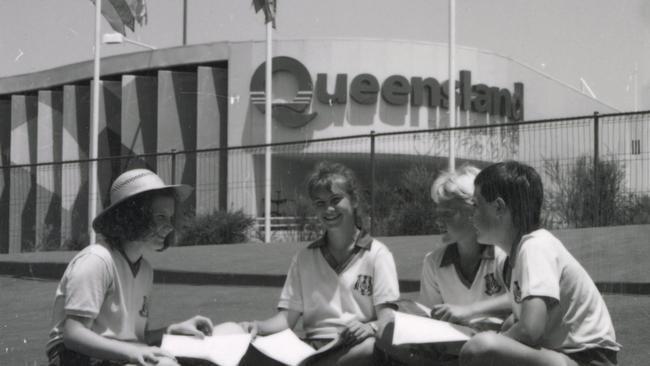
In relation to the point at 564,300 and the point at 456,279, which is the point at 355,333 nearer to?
the point at 456,279

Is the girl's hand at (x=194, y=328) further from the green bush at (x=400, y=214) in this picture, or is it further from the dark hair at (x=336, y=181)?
the green bush at (x=400, y=214)

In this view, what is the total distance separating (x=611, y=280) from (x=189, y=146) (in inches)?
934

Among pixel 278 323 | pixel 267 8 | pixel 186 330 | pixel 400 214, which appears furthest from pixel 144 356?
pixel 267 8

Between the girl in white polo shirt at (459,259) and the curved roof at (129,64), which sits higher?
the curved roof at (129,64)

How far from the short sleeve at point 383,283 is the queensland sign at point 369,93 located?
26067 mm

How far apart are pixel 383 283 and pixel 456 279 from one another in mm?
309

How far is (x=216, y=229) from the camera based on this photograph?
19281 millimetres

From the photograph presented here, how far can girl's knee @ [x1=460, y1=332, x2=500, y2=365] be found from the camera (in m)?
3.00

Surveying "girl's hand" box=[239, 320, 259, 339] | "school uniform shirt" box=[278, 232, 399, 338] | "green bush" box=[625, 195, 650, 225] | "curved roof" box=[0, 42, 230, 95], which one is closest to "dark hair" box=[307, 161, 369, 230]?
"school uniform shirt" box=[278, 232, 399, 338]

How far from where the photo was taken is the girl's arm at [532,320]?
117 inches

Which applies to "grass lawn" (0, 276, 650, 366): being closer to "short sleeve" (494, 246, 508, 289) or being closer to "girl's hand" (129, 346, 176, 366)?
"short sleeve" (494, 246, 508, 289)

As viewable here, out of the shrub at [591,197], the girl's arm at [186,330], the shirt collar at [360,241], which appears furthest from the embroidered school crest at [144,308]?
the shrub at [591,197]

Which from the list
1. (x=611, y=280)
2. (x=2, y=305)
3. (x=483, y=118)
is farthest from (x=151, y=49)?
(x=611, y=280)

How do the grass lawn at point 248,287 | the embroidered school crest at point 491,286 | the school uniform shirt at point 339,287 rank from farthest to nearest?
the grass lawn at point 248,287
the school uniform shirt at point 339,287
the embroidered school crest at point 491,286
